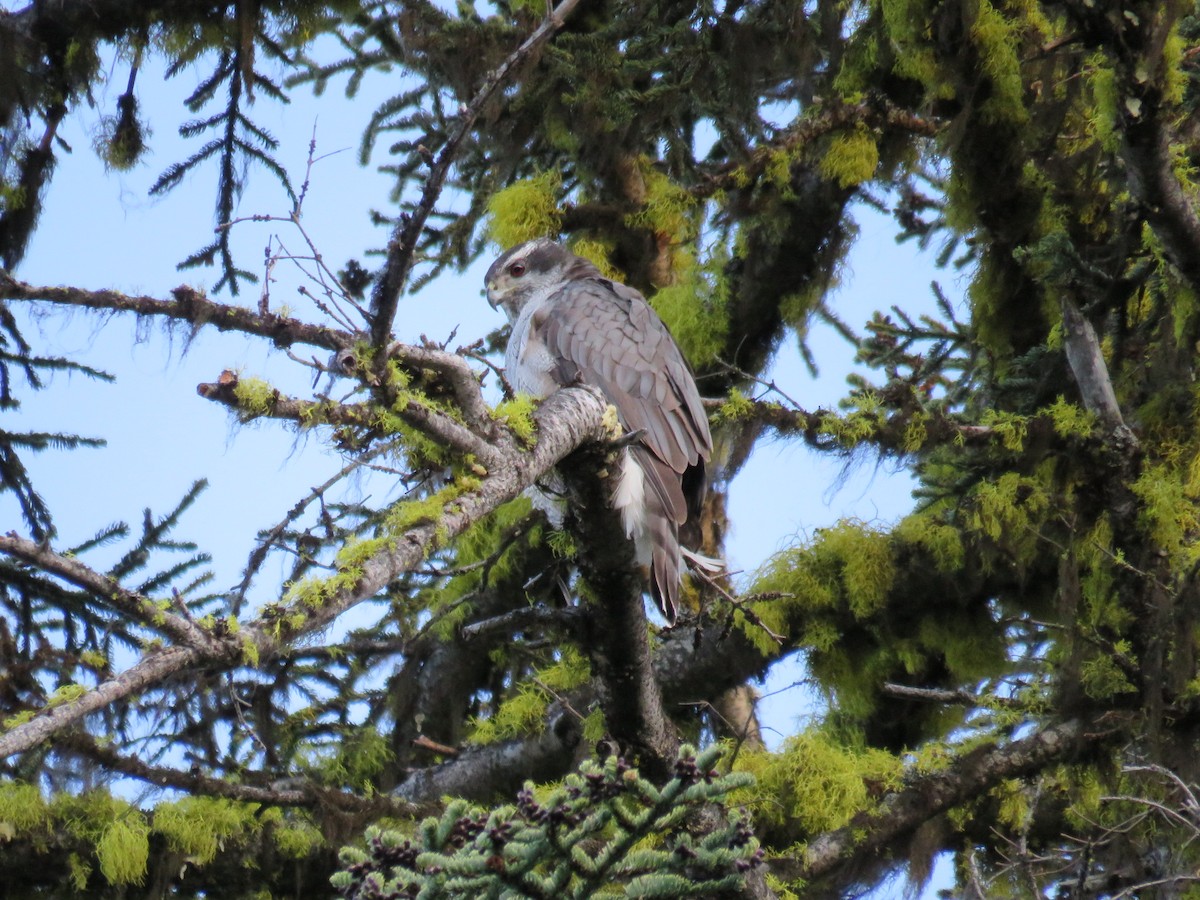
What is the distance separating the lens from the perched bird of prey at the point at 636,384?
436 centimetres

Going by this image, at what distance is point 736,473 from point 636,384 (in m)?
1.69

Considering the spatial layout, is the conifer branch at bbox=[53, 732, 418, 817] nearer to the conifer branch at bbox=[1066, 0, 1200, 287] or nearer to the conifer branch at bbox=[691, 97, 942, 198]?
the conifer branch at bbox=[691, 97, 942, 198]

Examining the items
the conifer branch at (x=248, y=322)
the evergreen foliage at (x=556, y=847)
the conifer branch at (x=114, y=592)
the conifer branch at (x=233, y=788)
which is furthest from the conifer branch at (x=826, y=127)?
the conifer branch at (x=114, y=592)

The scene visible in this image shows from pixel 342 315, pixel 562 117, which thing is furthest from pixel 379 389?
pixel 562 117

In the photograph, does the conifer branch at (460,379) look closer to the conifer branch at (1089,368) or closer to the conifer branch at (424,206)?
the conifer branch at (424,206)

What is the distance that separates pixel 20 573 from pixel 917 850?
14.5ft

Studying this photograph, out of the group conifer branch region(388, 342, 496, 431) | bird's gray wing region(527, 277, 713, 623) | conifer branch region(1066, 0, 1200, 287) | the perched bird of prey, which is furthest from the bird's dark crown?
conifer branch region(388, 342, 496, 431)

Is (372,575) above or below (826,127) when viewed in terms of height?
below

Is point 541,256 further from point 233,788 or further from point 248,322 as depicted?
point 248,322

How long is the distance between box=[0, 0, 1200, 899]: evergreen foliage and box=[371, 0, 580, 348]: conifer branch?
0.17 metres

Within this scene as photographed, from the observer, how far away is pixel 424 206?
2838 millimetres

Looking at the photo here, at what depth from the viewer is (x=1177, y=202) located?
4.73 metres

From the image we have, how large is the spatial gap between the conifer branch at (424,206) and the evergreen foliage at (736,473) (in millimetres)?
166

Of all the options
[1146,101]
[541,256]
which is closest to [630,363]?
[541,256]
